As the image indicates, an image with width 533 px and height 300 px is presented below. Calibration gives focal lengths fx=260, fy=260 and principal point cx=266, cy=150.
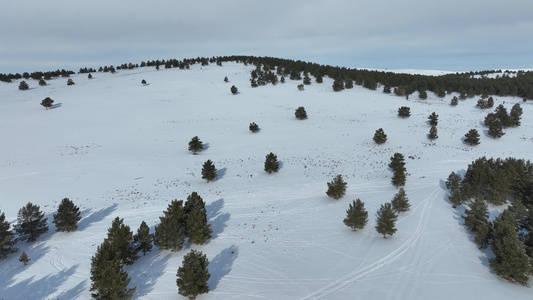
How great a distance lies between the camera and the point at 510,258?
1739cm

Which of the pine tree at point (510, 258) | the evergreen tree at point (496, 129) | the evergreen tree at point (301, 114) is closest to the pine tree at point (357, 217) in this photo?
the pine tree at point (510, 258)

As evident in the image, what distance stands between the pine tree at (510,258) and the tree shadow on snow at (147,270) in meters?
23.6

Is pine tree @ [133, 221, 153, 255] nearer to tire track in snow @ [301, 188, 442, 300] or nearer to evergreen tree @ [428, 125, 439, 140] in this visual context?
tire track in snow @ [301, 188, 442, 300]

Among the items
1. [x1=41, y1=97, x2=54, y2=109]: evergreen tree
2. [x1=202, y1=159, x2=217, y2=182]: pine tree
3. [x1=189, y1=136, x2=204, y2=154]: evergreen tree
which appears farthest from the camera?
[x1=41, y1=97, x2=54, y2=109]: evergreen tree

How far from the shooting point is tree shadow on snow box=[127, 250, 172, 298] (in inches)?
678

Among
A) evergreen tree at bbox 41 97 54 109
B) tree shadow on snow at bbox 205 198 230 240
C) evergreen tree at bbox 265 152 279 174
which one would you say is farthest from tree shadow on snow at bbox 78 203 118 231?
evergreen tree at bbox 41 97 54 109

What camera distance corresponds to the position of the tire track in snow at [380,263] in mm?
16984

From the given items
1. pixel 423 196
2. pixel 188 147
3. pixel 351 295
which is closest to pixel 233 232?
pixel 351 295

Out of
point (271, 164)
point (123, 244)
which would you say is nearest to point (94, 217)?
point (123, 244)

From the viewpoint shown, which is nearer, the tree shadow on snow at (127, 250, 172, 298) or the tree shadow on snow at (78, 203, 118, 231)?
the tree shadow on snow at (127, 250, 172, 298)

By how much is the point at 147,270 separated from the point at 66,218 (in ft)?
33.7

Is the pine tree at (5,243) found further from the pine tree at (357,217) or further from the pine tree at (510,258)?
the pine tree at (510,258)

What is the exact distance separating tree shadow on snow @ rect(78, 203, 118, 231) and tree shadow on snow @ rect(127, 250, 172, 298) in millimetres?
8525

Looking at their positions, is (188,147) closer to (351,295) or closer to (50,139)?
(50,139)
